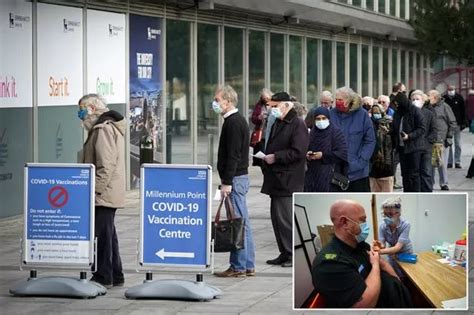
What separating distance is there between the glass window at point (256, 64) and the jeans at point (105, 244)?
1885cm

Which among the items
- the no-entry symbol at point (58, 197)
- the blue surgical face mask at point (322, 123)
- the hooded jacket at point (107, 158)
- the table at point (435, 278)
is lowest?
the table at point (435, 278)

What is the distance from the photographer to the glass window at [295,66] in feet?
113

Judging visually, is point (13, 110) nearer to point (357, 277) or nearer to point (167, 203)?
point (167, 203)

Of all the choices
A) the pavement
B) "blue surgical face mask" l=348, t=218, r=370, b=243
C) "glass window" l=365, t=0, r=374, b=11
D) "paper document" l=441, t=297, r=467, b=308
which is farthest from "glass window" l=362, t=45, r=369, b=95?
"blue surgical face mask" l=348, t=218, r=370, b=243

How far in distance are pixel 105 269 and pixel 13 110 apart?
7.09 m

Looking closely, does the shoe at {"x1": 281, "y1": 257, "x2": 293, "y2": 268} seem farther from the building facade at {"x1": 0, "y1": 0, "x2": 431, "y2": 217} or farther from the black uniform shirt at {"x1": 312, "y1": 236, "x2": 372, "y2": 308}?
the building facade at {"x1": 0, "y1": 0, "x2": 431, "y2": 217}

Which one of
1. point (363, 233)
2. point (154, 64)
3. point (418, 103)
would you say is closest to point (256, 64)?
point (154, 64)

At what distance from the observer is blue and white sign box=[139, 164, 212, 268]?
37.2 ft

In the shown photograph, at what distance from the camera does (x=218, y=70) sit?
92.9ft

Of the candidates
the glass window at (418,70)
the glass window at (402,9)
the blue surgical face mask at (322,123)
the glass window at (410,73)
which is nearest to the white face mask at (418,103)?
the blue surgical face mask at (322,123)

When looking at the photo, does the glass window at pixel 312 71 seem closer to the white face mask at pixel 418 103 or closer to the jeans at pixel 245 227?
the white face mask at pixel 418 103

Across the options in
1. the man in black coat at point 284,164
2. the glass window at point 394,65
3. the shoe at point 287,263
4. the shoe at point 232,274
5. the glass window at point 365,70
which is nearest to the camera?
the shoe at point 232,274

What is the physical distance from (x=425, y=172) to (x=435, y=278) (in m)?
10.9

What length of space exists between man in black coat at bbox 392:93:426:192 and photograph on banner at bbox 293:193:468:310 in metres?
10.6
